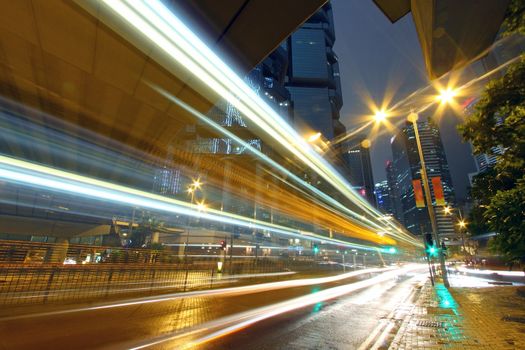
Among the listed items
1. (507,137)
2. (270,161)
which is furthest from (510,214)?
(270,161)

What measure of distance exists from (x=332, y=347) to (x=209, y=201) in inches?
2808

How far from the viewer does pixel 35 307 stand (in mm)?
8414

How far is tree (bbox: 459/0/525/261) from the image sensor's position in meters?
7.02

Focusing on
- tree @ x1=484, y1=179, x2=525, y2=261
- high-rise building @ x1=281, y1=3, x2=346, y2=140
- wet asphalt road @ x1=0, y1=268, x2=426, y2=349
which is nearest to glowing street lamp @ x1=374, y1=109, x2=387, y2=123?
tree @ x1=484, y1=179, x2=525, y2=261

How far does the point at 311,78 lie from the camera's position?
117 meters

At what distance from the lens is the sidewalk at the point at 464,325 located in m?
5.54

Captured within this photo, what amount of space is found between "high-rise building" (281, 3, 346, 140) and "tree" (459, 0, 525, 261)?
340ft

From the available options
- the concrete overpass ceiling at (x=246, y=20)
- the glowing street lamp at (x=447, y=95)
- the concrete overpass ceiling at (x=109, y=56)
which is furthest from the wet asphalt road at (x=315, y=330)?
the glowing street lamp at (x=447, y=95)

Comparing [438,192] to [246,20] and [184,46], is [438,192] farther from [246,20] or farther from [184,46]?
[184,46]

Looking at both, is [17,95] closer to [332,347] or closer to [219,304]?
[219,304]

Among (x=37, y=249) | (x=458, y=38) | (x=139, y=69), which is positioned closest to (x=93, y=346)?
(x=139, y=69)

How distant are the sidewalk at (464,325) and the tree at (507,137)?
212cm

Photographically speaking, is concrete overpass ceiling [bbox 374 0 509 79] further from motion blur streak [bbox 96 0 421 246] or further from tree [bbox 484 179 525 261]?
motion blur streak [bbox 96 0 421 246]

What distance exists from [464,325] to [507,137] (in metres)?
5.86
